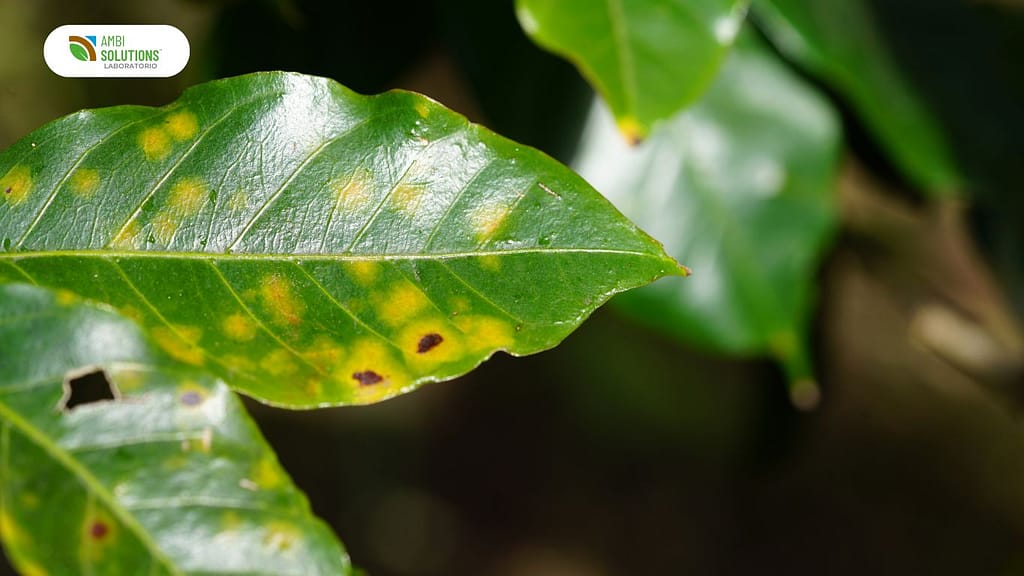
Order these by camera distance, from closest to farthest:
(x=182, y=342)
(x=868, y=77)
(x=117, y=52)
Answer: (x=182, y=342), (x=117, y=52), (x=868, y=77)

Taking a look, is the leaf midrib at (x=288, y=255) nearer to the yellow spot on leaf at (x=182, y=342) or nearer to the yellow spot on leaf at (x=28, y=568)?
the yellow spot on leaf at (x=182, y=342)

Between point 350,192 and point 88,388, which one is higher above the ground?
point 350,192

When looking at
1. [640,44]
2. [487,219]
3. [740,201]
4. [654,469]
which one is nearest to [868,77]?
[740,201]

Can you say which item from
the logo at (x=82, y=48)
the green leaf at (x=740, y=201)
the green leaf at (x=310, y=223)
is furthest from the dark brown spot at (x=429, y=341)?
the green leaf at (x=740, y=201)

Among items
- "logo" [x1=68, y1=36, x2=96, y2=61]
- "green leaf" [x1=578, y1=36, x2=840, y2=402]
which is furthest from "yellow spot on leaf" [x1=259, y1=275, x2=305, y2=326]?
"green leaf" [x1=578, y1=36, x2=840, y2=402]

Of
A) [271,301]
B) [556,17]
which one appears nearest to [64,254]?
[271,301]

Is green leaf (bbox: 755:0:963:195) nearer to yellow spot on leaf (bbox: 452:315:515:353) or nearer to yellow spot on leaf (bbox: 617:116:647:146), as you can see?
yellow spot on leaf (bbox: 617:116:647:146)

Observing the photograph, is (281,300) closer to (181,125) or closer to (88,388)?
(181,125)
